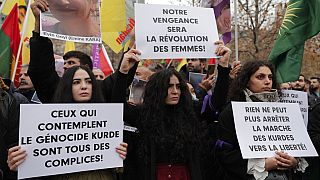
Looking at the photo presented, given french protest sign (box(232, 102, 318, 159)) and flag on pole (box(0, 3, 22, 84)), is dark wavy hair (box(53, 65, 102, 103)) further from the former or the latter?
flag on pole (box(0, 3, 22, 84))

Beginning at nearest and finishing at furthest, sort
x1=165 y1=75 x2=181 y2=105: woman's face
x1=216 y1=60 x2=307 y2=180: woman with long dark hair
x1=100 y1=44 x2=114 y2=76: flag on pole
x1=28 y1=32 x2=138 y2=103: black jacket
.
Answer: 1. x1=216 y1=60 x2=307 y2=180: woman with long dark hair
2. x1=28 y1=32 x2=138 y2=103: black jacket
3. x1=165 y1=75 x2=181 y2=105: woman's face
4. x1=100 y1=44 x2=114 y2=76: flag on pole

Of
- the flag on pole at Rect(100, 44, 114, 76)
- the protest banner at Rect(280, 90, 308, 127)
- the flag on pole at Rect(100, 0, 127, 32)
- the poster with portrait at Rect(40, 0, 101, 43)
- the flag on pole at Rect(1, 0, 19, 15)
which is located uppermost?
the flag on pole at Rect(1, 0, 19, 15)

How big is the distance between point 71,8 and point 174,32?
997 mm

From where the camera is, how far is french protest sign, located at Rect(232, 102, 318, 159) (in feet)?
10.8

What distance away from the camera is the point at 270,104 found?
3.53 meters

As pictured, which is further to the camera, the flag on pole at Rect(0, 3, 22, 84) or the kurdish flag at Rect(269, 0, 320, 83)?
the kurdish flag at Rect(269, 0, 320, 83)

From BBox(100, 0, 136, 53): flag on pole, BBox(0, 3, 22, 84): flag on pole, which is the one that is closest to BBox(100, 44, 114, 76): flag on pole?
BBox(100, 0, 136, 53): flag on pole

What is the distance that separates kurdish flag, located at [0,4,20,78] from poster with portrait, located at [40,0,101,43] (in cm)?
98

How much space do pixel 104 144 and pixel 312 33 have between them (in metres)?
3.00

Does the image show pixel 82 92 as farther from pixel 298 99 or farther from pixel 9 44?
pixel 298 99

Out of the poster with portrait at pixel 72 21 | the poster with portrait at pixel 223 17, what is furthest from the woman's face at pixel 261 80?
the poster with portrait at pixel 72 21

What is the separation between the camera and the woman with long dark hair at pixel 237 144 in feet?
10.7

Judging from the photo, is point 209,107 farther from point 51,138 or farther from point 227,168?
point 51,138

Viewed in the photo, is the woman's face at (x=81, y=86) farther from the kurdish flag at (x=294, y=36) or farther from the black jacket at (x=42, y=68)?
the kurdish flag at (x=294, y=36)
